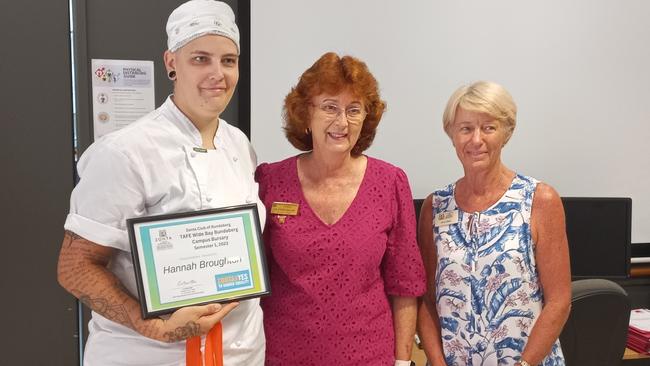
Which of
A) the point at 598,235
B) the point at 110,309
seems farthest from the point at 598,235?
the point at 110,309

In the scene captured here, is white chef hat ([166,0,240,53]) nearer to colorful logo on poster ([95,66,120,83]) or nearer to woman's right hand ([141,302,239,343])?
woman's right hand ([141,302,239,343])

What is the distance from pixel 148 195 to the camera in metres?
1.39

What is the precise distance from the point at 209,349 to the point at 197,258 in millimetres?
243

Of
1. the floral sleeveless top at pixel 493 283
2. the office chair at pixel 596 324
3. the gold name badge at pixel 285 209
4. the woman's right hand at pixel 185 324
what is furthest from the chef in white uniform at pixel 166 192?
the office chair at pixel 596 324

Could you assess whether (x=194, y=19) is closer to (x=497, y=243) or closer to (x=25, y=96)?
(x=497, y=243)

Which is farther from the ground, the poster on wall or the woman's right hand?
the poster on wall

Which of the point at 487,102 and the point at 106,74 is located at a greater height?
the point at 106,74

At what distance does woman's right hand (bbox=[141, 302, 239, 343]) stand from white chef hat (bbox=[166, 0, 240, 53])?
2.23ft

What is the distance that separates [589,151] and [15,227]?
120 inches

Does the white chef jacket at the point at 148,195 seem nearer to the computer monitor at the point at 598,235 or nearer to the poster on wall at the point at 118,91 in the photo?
the poster on wall at the point at 118,91

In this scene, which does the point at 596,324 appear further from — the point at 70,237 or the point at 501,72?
the point at 70,237

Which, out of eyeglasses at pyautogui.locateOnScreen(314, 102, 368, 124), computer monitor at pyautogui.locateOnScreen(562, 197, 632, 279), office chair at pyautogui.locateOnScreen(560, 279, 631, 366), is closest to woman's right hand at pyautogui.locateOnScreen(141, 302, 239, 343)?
eyeglasses at pyautogui.locateOnScreen(314, 102, 368, 124)

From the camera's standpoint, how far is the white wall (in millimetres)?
2777

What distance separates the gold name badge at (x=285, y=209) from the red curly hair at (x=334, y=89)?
247 mm
